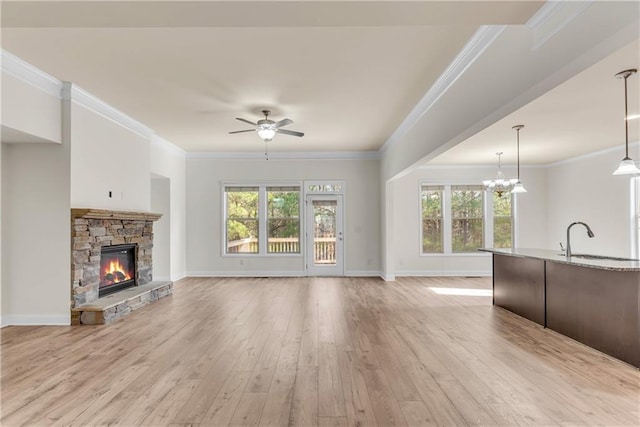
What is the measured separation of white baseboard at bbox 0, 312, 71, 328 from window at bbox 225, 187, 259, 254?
14.6 ft

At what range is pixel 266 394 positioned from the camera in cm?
277

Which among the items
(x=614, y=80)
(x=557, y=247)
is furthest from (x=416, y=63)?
(x=557, y=247)

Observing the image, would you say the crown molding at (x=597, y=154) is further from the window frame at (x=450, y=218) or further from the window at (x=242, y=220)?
the window at (x=242, y=220)

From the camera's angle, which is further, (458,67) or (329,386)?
(458,67)

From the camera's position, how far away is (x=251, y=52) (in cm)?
374

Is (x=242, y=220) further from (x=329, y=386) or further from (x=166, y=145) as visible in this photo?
(x=329, y=386)

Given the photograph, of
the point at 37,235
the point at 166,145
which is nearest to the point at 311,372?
the point at 37,235

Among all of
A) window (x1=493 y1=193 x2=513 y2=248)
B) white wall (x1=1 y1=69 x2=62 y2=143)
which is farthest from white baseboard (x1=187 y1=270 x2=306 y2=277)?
white wall (x1=1 y1=69 x2=62 y2=143)

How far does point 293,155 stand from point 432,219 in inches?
145

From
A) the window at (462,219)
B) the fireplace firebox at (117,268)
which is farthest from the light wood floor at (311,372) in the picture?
the window at (462,219)

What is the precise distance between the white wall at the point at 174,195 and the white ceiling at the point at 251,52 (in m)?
1.25

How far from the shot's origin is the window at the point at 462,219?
9.09 meters

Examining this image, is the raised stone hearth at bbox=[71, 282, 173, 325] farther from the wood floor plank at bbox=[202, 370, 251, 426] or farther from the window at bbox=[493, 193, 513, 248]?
the window at bbox=[493, 193, 513, 248]

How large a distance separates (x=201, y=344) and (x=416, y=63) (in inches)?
146
